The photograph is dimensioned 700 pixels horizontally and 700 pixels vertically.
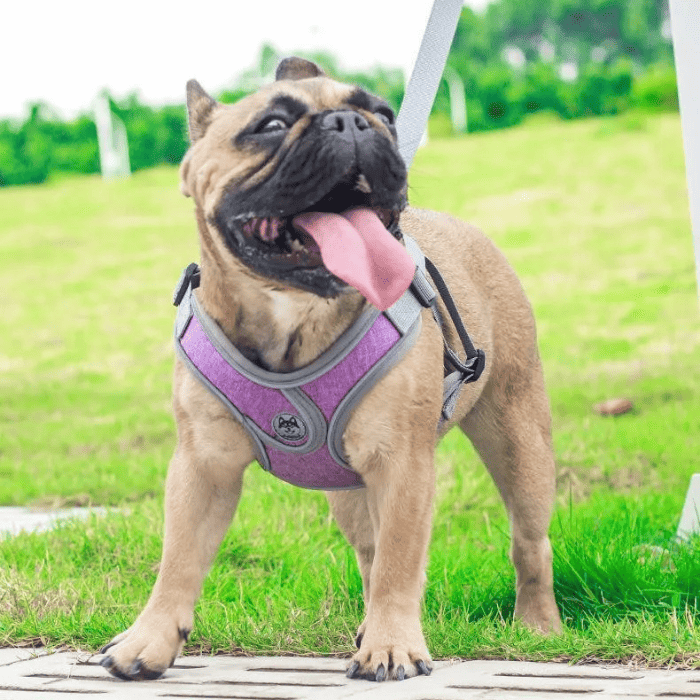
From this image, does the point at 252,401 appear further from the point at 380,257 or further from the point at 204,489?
the point at 380,257

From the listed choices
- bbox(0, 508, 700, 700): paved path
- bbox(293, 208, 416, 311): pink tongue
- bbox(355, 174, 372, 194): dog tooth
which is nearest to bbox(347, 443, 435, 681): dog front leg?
bbox(0, 508, 700, 700): paved path

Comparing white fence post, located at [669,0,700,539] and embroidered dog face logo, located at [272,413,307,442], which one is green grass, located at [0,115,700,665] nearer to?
embroidered dog face logo, located at [272,413,307,442]

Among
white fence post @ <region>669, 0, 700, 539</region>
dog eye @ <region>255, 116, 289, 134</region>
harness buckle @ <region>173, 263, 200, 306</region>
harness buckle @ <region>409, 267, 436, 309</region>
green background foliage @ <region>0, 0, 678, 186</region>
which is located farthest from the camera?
green background foliage @ <region>0, 0, 678, 186</region>

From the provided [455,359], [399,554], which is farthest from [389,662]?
[455,359]

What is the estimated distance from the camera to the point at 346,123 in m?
2.60

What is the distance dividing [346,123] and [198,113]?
0.57 m

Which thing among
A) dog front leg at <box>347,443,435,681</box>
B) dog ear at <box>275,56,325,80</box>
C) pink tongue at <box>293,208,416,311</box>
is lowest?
dog front leg at <box>347,443,435,681</box>

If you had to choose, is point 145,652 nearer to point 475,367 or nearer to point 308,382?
point 308,382

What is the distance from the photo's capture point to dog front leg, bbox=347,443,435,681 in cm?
268

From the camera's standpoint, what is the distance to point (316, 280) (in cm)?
262

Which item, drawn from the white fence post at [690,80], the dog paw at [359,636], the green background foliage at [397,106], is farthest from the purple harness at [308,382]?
the green background foliage at [397,106]

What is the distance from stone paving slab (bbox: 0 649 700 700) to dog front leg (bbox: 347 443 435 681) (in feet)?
0.33

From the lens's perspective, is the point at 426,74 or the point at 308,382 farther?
the point at 426,74

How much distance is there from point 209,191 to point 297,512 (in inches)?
102
